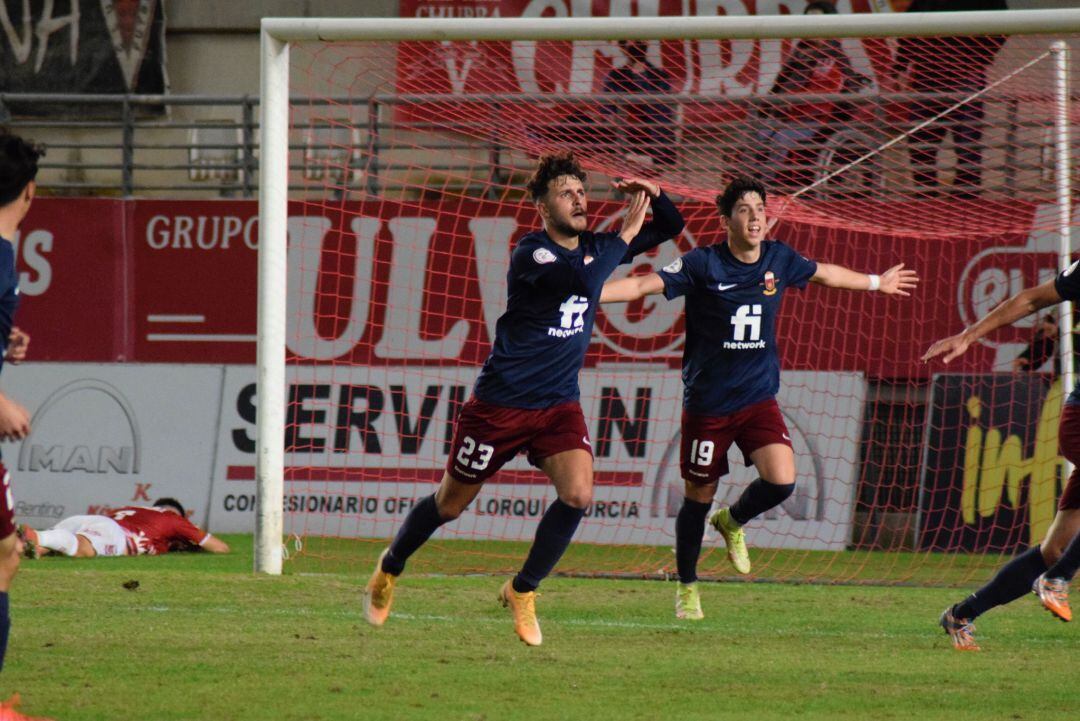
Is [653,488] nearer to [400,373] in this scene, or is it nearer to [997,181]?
[400,373]

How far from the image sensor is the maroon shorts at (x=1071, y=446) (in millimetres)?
6734

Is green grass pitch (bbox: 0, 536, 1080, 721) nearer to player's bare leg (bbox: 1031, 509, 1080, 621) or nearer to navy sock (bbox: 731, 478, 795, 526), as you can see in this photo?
player's bare leg (bbox: 1031, 509, 1080, 621)

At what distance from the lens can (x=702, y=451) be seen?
27.2ft

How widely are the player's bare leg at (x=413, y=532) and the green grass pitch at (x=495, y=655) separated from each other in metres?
0.15

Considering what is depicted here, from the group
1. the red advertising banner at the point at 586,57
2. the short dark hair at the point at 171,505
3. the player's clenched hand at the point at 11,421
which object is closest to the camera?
the player's clenched hand at the point at 11,421

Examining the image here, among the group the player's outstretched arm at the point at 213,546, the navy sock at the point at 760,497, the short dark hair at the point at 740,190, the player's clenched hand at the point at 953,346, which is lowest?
the player's outstretched arm at the point at 213,546

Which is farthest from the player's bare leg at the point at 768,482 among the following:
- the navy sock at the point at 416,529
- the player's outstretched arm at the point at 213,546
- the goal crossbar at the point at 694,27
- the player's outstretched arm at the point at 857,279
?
the player's outstretched arm at the point at 213,546

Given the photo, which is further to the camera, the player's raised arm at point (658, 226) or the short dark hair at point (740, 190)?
the short dark hair at point (740, 190)

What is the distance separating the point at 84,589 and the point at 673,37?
15.5 feet

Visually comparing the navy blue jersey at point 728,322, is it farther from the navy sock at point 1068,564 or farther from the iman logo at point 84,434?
the iman logo at point 84,434

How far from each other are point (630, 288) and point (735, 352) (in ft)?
2.73

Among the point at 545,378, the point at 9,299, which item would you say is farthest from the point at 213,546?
the point at 9,299

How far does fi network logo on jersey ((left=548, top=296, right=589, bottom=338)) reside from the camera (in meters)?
6.88

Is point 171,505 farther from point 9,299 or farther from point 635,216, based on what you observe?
point 9,299
